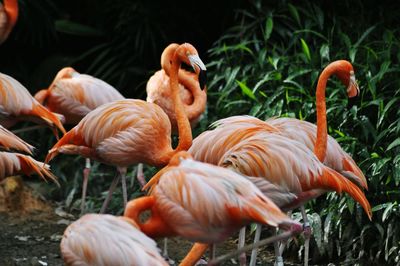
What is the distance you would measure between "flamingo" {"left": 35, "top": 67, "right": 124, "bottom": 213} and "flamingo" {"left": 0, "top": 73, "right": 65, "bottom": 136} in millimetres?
454

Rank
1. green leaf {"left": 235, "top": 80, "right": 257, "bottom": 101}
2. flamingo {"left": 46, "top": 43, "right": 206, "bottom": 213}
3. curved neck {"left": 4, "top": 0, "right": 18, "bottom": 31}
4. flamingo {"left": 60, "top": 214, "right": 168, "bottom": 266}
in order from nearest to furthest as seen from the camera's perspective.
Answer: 1. flamingo {"left": 60, "top": 214, "right": 168, "bottom": 266}
2. flamingo {"left": 46, "top": 43, "right": 206, "bottom": 213}
3. green leaf {"left": 235, "top": 80, "right": 257, "bottom": 101}
4. curved neck {"left": 4, "top": 0, "right": 18, "bottom": 31}

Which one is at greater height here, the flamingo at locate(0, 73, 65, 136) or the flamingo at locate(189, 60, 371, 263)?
the flamingo at locate(189, 60, 371, 263)

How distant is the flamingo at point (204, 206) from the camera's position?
3.63 meters

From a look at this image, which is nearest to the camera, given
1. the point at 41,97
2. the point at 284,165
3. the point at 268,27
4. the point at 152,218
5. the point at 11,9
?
the point at 152,218

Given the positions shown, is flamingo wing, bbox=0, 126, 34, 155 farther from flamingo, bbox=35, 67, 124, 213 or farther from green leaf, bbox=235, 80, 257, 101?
green leaf, bbox=235, 80, 257, 101

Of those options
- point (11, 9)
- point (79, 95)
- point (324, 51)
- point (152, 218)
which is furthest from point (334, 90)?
point (152, 218)

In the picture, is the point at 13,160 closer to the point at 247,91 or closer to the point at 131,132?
the point at 131,132

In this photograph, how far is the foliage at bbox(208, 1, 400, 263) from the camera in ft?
17.8

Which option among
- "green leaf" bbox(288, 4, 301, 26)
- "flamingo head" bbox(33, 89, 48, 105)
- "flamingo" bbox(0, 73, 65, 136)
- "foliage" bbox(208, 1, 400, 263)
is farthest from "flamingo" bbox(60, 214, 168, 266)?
"green leaf" bbox(288, 4, 301, 26)

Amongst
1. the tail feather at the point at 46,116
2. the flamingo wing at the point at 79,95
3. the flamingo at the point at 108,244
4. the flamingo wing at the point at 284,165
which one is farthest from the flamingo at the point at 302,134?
the flamingo wing at the point at 79,95

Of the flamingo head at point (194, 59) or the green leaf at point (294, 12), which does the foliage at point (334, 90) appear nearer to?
the green leaf at point (294, 12)

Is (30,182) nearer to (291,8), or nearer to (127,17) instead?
(127,17)

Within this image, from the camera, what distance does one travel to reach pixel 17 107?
5910 mm

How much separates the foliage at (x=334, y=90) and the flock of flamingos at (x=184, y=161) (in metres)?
0.44
